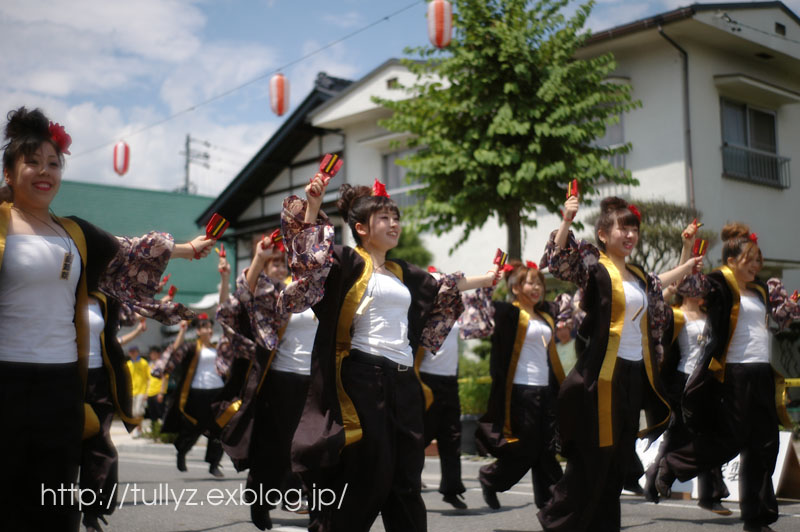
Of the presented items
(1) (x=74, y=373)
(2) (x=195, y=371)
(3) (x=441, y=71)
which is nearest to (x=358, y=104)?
(3) (x=441, y=71)

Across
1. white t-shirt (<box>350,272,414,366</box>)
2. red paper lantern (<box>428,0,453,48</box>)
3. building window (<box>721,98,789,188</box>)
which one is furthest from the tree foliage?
white t-shirt (<box>350,272,414,366</box>)

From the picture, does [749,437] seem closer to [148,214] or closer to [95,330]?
[95,330]

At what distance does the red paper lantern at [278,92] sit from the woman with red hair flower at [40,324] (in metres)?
12.6

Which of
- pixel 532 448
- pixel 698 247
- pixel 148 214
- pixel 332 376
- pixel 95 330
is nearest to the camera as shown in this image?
pixel 332 376

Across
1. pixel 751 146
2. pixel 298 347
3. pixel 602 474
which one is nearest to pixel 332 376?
pixel 602 474

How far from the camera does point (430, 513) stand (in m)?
7.42

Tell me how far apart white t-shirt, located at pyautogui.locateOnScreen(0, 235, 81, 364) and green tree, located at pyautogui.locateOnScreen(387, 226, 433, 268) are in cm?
1489

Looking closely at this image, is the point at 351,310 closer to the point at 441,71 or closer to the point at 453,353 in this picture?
the point at 453,353

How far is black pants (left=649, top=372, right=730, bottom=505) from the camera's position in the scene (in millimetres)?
6801

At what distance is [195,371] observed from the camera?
10938 millimetres

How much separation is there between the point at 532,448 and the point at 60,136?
4.56 m

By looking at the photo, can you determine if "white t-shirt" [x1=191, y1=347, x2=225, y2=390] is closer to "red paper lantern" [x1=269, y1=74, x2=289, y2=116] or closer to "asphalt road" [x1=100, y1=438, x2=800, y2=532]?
"asphalt road" [x1=100, y1=438, x2=800, y2=532]

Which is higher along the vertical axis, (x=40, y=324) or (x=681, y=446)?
(x=40, y=324)

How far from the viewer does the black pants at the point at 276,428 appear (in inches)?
253
